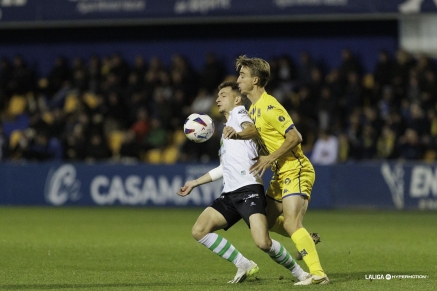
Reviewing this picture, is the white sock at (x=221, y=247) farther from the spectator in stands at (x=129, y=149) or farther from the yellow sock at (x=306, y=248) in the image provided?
the spectator in stands at (x=129, y=149)

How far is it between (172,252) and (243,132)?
3.92 meters

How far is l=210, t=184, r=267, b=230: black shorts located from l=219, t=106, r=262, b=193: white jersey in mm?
59

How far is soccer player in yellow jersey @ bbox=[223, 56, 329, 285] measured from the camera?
7559mm

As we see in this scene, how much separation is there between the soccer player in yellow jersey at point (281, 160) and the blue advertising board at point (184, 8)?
13.5 m

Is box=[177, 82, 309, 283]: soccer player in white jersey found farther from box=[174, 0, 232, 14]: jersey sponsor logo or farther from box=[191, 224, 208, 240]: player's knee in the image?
box=[174, 0, 232, 14]: jersey sponsor logo

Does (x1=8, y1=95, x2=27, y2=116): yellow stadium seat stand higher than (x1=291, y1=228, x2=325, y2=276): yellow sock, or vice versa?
(x1=291, y1=228, x2=325, y2=276): yellow sock

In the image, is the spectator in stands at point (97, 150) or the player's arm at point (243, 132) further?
the spectator in stands at point (97, 150)

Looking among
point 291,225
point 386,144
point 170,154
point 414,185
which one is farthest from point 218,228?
point 170,154

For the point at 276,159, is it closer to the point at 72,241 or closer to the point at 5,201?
the point at 72,241

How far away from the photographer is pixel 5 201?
21.2 m

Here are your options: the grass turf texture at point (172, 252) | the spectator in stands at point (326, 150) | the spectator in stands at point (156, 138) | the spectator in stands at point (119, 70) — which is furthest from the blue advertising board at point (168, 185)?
the spectator in stands at point (119, 70)

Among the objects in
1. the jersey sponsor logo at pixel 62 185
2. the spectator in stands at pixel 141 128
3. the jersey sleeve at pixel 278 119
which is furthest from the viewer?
the spectator in stands at pixel 141 128

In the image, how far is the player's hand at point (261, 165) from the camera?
751cm

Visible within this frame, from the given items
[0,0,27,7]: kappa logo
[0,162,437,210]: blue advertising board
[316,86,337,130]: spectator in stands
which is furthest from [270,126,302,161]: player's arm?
[0,0,27,7]: kappa logo
